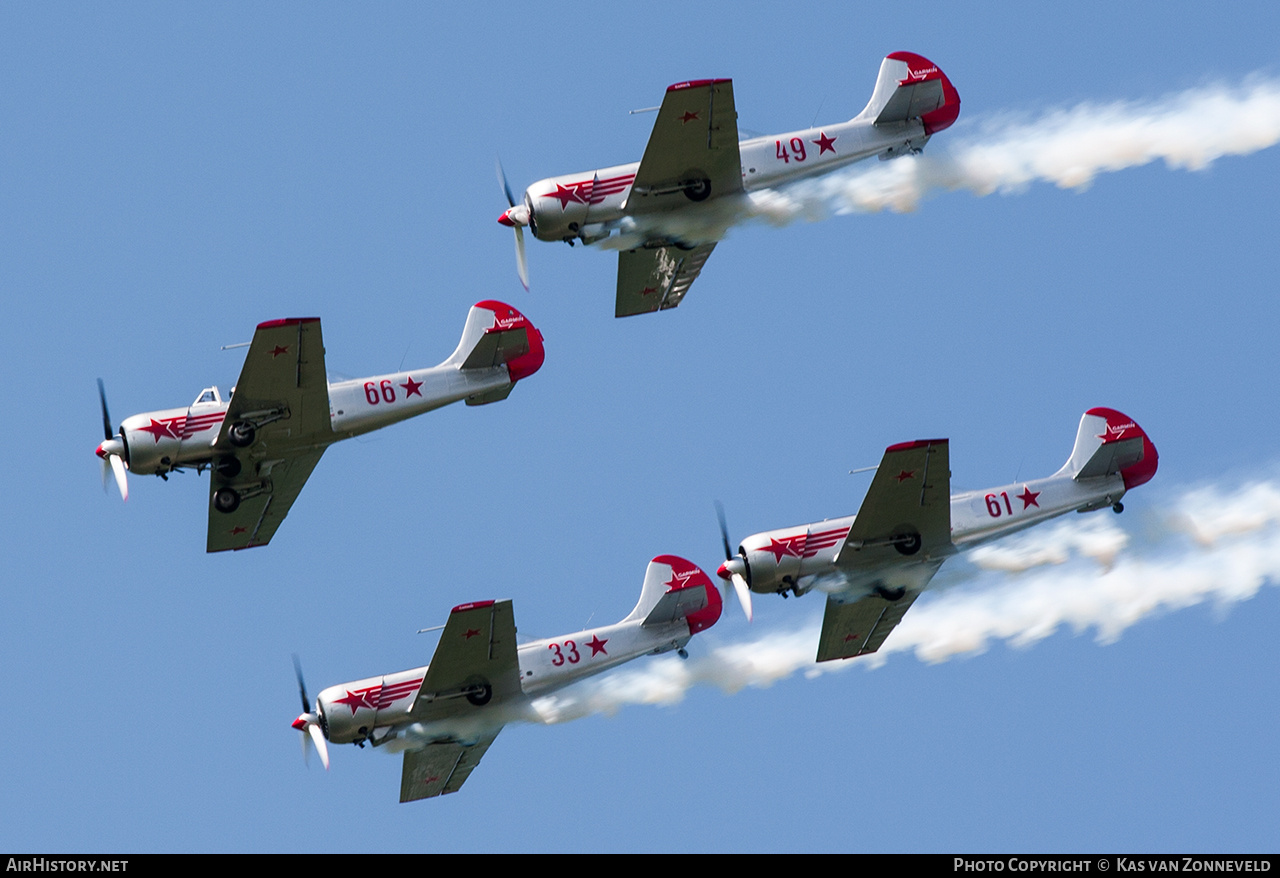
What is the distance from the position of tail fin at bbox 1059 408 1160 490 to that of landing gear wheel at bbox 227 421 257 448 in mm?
16750

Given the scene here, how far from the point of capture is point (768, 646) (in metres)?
45.2

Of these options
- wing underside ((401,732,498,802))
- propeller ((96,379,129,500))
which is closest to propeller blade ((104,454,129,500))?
propeller ((96,379,129,500))

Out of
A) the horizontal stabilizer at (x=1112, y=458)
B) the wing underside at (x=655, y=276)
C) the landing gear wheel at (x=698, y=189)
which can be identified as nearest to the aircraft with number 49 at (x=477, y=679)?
the wing underside at (x=655, y=276)

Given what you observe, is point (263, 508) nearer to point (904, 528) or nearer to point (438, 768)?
point (438, 768)

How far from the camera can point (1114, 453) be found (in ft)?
145

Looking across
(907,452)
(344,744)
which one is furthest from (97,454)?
(907,452)

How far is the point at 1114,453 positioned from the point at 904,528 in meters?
5.64

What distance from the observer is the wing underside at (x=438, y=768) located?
44.3 metres

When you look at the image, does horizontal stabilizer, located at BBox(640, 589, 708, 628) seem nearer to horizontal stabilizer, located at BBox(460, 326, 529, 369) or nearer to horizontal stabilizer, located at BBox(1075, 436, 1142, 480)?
horizontal stabilizer, located at BBox(460, 326, 529, 369)

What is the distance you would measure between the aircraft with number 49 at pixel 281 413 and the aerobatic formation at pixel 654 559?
1.5 inches

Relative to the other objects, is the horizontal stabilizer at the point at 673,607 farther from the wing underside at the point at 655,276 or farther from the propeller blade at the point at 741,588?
the wing underside at the point at 655,276

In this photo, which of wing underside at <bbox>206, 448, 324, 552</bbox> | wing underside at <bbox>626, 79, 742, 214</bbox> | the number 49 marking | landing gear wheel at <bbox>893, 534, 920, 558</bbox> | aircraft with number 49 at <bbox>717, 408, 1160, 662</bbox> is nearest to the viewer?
aircraft with number 49 at <bbox>717, 408, 1160, 662</bbox>

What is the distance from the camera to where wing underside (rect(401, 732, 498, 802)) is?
145 feet

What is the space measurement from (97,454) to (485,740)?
32.4 feet
